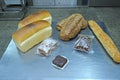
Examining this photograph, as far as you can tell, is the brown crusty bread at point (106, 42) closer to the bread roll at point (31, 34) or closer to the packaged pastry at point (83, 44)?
the packaged pastry at point (83, 44)

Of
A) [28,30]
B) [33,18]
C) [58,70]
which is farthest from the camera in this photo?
[33,18]

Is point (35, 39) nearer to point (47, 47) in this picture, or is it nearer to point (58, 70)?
point (47, 47)

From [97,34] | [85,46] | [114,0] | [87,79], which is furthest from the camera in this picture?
[114,0]

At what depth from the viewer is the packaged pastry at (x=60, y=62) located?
0.71 m

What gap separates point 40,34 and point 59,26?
0.45ft

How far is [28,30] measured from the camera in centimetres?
81

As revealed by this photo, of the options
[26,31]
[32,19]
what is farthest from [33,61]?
[32,19]

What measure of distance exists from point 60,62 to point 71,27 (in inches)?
8.8

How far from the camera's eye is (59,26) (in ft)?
3.08

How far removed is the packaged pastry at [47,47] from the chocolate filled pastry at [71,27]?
0.07 meters

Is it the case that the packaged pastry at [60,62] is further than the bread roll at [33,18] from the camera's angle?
No

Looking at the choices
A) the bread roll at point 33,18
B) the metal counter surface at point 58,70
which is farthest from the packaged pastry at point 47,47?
the bread roll at point 33,18

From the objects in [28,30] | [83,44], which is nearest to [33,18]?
[28,30]

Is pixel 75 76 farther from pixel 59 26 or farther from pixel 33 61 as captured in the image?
pixel 59 26
